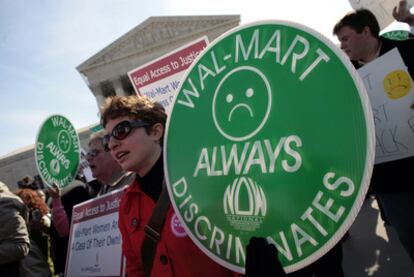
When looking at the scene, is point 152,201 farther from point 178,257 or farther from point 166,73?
point 166,73

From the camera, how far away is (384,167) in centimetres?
178

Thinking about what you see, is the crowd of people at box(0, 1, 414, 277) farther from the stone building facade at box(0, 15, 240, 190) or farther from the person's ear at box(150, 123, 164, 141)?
the stone building facade at box(0, 15, 240, 190)

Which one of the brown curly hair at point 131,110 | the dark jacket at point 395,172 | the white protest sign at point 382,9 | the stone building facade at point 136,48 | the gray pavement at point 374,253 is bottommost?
the gray pavement at point 374,253

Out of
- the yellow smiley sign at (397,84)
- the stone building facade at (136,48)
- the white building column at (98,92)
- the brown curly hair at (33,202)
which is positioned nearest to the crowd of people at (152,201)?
the yellow smiley sign at (397,84)

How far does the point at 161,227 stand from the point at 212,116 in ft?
1.77

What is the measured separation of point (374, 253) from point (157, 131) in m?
2.82

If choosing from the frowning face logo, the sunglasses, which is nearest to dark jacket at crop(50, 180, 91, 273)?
the sunglasses

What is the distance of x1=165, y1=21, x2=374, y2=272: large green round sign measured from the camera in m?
0.67

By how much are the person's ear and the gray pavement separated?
2.37 metres

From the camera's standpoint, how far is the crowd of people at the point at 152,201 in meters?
1.22

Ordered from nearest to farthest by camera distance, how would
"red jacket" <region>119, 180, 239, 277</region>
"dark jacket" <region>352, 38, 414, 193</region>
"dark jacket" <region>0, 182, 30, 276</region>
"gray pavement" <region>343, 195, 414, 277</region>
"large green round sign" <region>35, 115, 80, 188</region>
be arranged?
"red jacket" <region>119, 180, 239, 277</region>, "dark jacket" <region>352, 38, 414, 193</region>, "dark jacket" <region>0, 182, 30, 276</region>, "gray pavement" <region>343, 195, 414, 277</region>, "large green round sign" <region>35, 115, 80, 188</region>

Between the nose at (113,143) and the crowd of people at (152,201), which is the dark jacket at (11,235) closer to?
the crowd of people at (152,201)

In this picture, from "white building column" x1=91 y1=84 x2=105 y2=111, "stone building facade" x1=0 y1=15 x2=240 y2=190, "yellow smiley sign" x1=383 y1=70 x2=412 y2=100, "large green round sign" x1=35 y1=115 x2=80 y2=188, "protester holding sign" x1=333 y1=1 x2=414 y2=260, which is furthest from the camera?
"white building column" x1=91 y1=84 x2=105 y2=111

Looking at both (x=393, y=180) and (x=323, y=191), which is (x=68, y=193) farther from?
(x=323, y=191)
